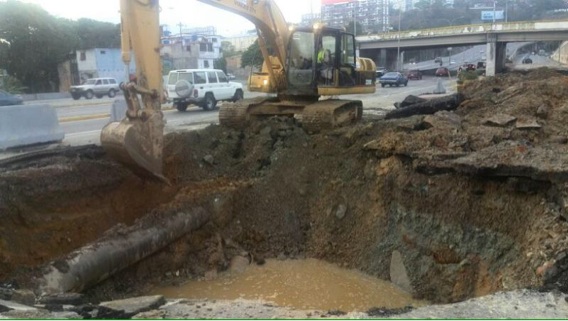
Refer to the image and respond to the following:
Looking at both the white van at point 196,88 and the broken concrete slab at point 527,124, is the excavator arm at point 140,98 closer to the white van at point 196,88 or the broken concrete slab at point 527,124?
the broken concrete slab at point 527,124

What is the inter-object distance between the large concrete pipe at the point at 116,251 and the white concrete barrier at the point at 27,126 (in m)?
8.23

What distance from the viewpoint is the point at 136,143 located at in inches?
287

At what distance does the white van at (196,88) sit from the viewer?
943 inches

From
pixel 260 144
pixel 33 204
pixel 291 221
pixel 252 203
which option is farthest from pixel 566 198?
pixel 33 204

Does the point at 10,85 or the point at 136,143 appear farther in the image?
the point at 10,85

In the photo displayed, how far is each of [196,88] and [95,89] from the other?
19302 mm

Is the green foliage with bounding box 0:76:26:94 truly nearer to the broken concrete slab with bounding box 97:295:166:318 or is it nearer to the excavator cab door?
the excavator cab door

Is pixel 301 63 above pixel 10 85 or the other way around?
above

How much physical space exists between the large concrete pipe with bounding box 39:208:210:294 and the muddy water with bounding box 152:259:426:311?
59 centimetres

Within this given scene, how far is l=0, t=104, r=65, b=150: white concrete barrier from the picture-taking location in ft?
45.3

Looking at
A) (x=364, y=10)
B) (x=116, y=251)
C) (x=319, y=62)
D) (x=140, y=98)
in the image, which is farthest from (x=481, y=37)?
(x=116, y=251)

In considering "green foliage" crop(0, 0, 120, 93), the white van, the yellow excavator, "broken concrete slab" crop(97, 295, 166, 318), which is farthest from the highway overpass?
"broken concrete slab" crop(97, 295, 166, 318)

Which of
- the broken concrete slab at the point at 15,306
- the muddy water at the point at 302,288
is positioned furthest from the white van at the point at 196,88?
the broken concrete slab at the point at 15,306

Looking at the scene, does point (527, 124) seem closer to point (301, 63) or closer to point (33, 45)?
point (301, 63)
